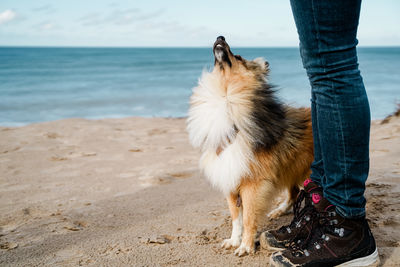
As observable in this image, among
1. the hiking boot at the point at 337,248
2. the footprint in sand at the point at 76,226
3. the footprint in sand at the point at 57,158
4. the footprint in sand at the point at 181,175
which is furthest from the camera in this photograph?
the footprint in sand at the point at 57,158

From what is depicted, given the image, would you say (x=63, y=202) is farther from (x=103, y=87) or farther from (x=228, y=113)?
(x=103, y=87)

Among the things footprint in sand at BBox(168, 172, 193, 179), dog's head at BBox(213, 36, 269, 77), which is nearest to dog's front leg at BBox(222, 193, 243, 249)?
dog's head at BBox(213, 36, 269, 77)

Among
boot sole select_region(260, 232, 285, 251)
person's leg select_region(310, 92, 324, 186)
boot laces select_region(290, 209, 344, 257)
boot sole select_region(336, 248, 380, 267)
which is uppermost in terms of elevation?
person's leg select_region(310, 92, 324, 186)

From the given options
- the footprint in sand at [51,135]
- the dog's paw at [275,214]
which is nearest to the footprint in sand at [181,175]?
the dog's paw at [275,214]

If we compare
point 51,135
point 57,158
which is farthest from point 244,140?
point 51,135

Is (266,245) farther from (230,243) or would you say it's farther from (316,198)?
(316,198)

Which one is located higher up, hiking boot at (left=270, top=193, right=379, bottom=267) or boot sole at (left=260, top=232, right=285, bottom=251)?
hiking boot at (left=270, top=193, right=379, bottom=267)

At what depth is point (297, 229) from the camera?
1870mm

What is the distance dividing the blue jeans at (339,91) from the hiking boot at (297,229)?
0.75ft

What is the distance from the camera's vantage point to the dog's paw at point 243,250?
2.00 meters

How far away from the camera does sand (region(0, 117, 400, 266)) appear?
6.52ft

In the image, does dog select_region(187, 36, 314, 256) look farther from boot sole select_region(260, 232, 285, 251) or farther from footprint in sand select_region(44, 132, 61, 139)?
footprint in sand select_region(44, 132, 61, 139)

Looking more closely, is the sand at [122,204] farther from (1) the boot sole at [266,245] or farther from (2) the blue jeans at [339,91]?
(2) the blue jeans at [339,91]

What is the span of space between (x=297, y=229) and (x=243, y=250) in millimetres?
357
